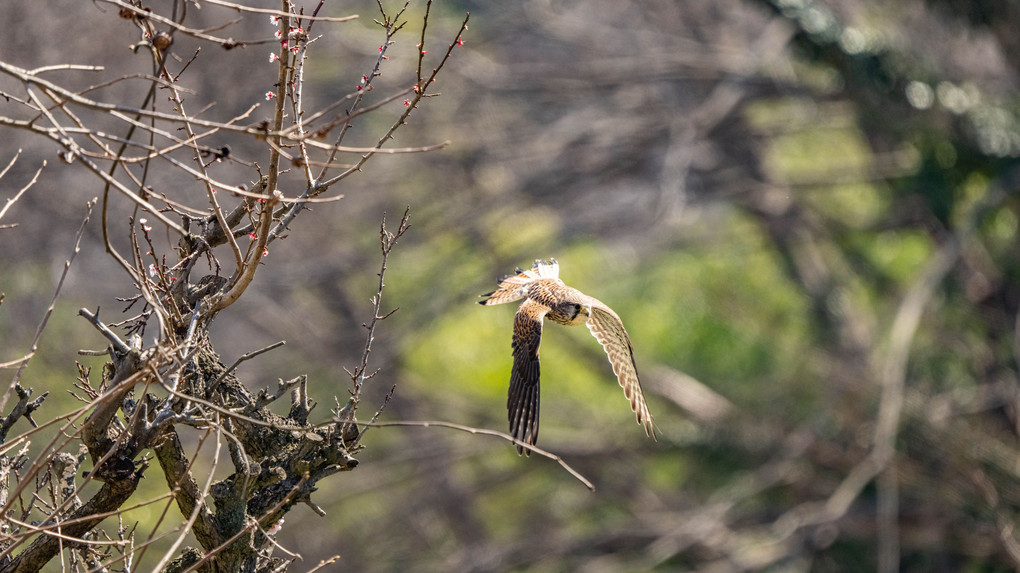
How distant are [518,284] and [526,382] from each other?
0.66 metres

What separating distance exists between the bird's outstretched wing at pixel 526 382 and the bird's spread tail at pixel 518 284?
309 millimetres

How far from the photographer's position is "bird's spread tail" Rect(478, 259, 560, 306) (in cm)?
370

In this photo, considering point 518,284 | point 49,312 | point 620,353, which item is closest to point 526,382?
point 518,284

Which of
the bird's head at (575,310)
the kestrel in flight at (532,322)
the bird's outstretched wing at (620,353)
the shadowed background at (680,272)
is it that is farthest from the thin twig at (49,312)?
the shadowed background at (680,272)

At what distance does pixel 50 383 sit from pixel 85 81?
252 centimetres

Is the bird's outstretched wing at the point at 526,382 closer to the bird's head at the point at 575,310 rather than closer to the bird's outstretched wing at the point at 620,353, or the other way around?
the bird's head at the point at 575,310

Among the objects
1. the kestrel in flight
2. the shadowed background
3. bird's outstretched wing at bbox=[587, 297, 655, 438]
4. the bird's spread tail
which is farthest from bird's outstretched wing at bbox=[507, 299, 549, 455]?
the shadowed background

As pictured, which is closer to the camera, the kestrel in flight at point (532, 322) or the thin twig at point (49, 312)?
the thin twig at point (49, 312)

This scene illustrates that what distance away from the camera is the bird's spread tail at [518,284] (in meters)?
3.70

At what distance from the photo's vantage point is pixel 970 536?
9.18 m

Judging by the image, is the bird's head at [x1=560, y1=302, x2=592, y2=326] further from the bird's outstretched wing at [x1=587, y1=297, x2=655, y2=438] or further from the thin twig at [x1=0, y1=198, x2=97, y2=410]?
the thin twig at [x1=0, y1=198, x2=97, y2=410]

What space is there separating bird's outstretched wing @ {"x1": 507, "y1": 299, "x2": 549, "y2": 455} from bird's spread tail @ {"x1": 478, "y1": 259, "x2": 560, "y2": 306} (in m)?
0.31

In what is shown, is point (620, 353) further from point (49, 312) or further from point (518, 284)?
point (49, 312)

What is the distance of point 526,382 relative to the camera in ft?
10.6
